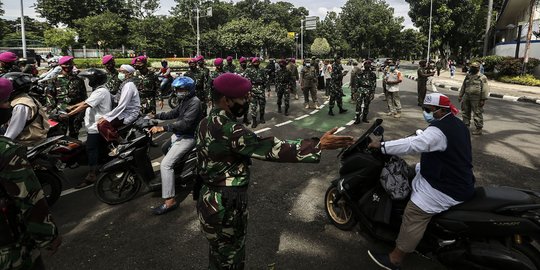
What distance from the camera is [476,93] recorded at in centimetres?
782

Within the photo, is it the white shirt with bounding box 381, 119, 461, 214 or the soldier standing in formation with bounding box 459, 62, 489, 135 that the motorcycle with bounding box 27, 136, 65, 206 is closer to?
the white shirt with bounding box 381, 119, 461, 214

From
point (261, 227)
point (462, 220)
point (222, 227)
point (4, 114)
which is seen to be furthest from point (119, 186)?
point (462, 220)

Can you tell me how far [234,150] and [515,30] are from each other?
40568 millimetres

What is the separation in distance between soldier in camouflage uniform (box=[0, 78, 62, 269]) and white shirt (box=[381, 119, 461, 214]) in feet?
8.32

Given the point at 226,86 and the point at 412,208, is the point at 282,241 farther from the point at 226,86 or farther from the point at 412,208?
the point at 226,86

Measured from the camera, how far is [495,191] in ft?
9.16

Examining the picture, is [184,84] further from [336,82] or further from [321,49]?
[321,49]

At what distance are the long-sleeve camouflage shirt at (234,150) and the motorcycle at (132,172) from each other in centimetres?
232

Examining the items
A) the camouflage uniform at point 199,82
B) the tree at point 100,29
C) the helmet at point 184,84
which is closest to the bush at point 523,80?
the camouflage uniform at point 199,82

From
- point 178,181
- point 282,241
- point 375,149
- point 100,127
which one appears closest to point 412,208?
point 375,149

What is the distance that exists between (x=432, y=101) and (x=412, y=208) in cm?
93

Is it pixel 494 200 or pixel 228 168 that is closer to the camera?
pixel 228 168

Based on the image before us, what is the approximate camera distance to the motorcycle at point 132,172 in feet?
14.4

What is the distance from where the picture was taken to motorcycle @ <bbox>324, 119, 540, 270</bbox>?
253 centimetres
